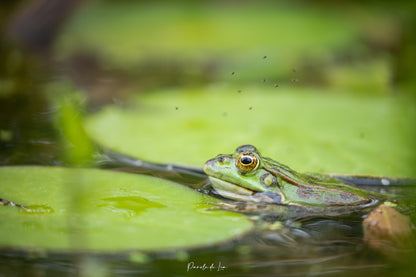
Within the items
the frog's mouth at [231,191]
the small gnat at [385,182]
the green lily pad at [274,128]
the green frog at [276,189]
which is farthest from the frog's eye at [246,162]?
the small gnat at [385,182]

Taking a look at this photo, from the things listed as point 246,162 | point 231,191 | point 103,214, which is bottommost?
point 103,214

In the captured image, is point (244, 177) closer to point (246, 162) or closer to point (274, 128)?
point (246, 162)

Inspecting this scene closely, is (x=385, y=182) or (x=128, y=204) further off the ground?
(x=385, y=182)

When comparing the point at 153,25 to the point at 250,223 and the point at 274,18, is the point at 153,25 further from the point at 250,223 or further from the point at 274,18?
the point at 250,223

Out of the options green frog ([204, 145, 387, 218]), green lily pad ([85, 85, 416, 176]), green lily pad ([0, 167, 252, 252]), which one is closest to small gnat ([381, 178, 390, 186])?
green lily pad ([85, 85, 416, 176])

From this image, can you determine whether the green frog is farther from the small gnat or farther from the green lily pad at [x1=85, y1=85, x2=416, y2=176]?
the green lily pad at [x1=85, y1=85, x2=416, y2=176]

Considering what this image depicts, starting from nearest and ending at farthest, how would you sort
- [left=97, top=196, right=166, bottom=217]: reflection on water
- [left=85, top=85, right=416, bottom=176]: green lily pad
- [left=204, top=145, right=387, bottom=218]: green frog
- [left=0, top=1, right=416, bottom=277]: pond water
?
[left=0, top=1, right=416, bottom=277]: pond water, [left=97, top=196, right=166, bottom=217]: reflection on water, [left=204, top=145, right=387, bottom=218]: green frog, [left=85, top=85, right=416, bottom=176]: green lily pad

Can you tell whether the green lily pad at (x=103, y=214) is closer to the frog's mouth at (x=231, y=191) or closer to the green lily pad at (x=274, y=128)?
the frog's mouth at (x=231, y=191)

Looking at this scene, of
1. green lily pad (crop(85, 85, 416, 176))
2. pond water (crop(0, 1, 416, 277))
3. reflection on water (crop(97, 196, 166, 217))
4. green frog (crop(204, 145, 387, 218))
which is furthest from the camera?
green lily pad (crop(85, 85, 416, 176))

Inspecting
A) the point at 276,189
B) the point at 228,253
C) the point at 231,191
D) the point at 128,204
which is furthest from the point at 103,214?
the point at 276,189
